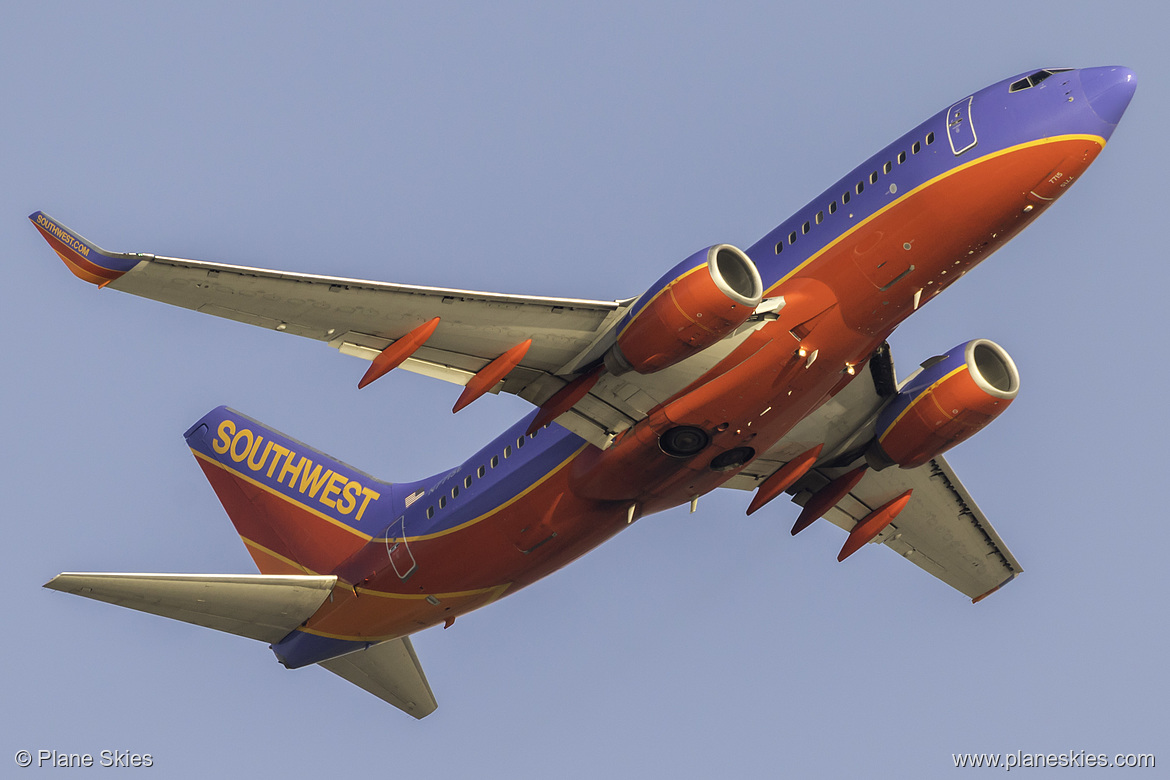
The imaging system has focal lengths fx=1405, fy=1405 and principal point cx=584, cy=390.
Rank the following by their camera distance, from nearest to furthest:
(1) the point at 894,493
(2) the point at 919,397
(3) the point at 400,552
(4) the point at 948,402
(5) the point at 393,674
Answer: (4) the point at 948,402 < (2) the point at 919,397 < (3) the point at 400,552 < (1) the point at 894,493 < (5) the point at 393,674

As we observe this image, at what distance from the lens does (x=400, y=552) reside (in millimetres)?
32500

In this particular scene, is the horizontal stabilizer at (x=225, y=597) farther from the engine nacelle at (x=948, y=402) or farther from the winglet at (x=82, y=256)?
the engine nacelle at (x=948, y=402)

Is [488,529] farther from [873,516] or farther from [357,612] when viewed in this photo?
[873,516]

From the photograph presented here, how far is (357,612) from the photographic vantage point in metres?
33.3

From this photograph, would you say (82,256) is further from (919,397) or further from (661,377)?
(919,397)

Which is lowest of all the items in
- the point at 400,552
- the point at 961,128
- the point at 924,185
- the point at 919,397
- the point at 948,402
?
the point at 400,552

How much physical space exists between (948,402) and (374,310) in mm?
12667

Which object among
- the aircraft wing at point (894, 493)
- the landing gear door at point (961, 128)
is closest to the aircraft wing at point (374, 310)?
the aircraft wing at point (894, 493)

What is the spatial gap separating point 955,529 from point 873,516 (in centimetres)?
293

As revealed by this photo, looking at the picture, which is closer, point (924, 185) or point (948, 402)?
point (924, 185)

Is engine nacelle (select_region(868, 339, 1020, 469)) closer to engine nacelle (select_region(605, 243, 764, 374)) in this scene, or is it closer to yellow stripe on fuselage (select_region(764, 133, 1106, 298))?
yellow stripe on fuselage (select_region(764, 133, 1106, 298))

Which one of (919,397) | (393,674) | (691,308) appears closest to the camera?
(691,308)

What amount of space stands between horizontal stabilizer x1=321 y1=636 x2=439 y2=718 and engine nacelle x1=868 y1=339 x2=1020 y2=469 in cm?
1348

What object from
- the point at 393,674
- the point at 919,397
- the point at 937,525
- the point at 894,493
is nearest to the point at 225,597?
the point at 393,674
